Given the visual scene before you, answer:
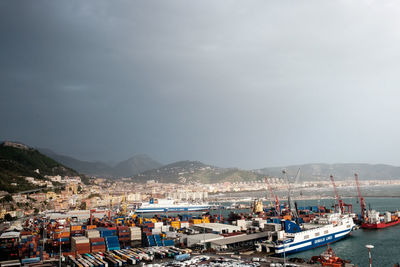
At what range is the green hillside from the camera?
83.5 metres

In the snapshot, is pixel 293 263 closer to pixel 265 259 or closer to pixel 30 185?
pixel 265 259

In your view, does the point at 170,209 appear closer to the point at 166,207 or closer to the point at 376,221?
the point at 166,207

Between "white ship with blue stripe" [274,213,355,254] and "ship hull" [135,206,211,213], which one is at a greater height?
"white ship with blue stripe" [274,213,355,254]

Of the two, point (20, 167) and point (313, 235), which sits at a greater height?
point (20, 167)

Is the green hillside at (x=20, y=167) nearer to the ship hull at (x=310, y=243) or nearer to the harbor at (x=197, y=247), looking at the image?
the harbor at (x=197, y=247)

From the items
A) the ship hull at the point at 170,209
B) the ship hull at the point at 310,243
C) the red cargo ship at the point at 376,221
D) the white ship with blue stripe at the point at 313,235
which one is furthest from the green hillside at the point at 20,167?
the red cargo ship at the point at 376,221

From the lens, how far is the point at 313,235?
31.3 m

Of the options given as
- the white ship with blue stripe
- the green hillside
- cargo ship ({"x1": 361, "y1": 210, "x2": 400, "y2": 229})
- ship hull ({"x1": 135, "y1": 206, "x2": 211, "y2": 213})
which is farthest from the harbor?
the green hillside

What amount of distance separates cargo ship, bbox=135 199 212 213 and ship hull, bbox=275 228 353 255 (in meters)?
59.1

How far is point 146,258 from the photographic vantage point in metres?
26.0

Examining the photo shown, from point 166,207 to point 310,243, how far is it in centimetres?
6437

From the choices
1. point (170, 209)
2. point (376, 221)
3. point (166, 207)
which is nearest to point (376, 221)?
point (376, 221)

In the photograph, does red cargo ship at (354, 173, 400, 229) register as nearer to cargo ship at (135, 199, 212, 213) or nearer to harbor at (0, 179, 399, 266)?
harbor at (0, 179, 399, 266)

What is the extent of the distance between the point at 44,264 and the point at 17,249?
593 cm
